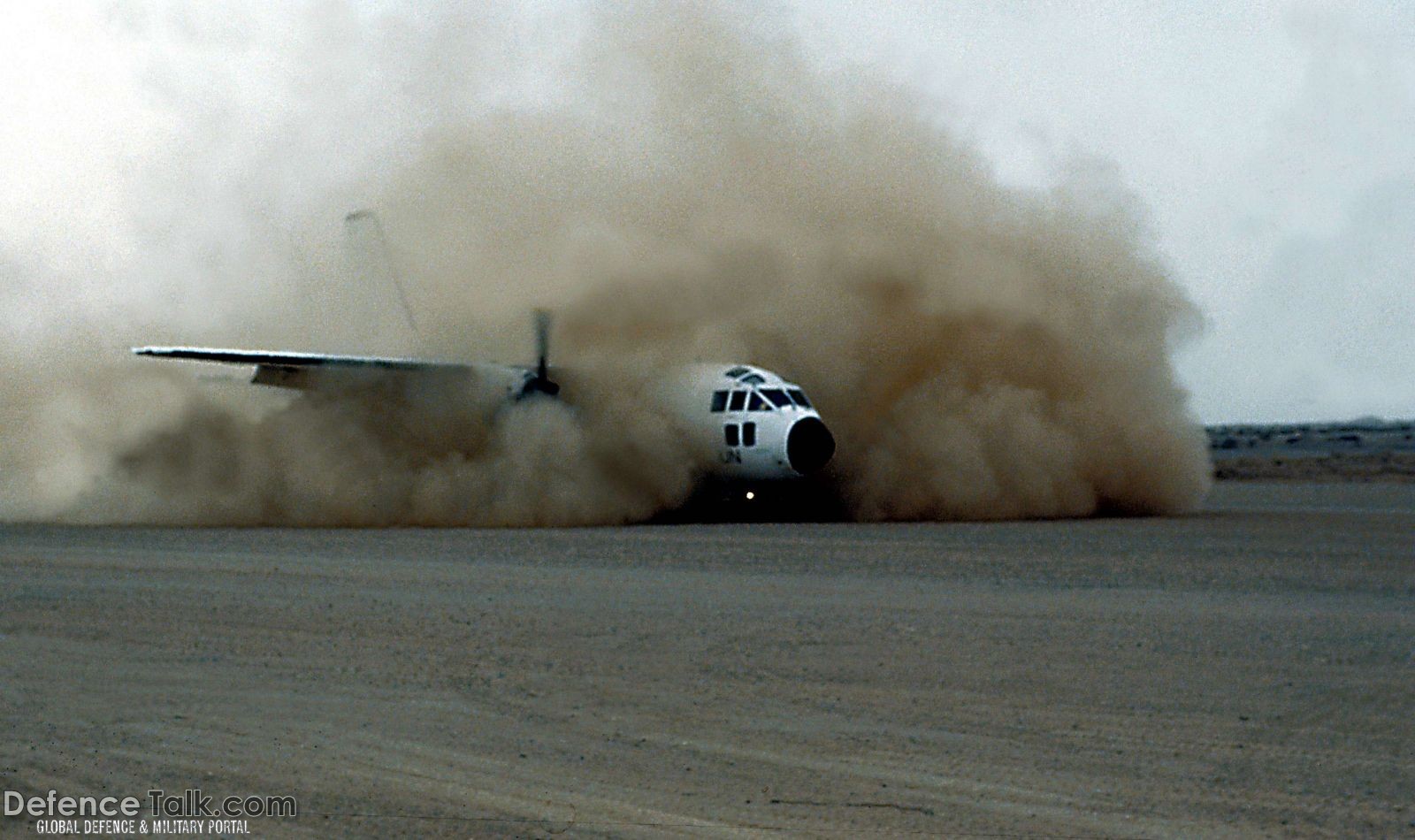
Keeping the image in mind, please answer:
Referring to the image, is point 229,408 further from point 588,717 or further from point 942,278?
point 588,717

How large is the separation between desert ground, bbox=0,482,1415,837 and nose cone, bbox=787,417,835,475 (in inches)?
333

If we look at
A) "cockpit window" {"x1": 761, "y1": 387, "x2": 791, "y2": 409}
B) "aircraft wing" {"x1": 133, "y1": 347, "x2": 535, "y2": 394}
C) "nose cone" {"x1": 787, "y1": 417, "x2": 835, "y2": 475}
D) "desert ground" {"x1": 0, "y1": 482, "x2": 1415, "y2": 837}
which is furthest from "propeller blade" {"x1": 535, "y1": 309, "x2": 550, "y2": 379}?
"desert ground" {"x1": 0, "y1": 482, "x2": 1415, "y2": 837}

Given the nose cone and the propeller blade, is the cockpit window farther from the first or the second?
the propeller blade

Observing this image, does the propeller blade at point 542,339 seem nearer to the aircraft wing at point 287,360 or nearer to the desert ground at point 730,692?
the aircraft wing at point 287,360

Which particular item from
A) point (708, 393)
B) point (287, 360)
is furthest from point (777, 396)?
point (287, 360)

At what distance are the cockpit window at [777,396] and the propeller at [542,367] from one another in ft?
15.4

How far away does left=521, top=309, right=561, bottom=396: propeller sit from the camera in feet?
118

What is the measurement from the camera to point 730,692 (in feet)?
42.3

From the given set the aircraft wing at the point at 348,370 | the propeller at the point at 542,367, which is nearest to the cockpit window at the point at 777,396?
the propeller at the point at 542,367

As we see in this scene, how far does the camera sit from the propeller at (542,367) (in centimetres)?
3603

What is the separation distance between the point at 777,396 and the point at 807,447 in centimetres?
139

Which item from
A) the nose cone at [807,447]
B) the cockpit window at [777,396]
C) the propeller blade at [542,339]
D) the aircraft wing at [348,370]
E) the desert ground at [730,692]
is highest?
the propeller blade at [542,339]

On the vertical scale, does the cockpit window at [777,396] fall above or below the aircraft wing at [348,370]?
below

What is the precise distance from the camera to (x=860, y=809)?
8930 mm
